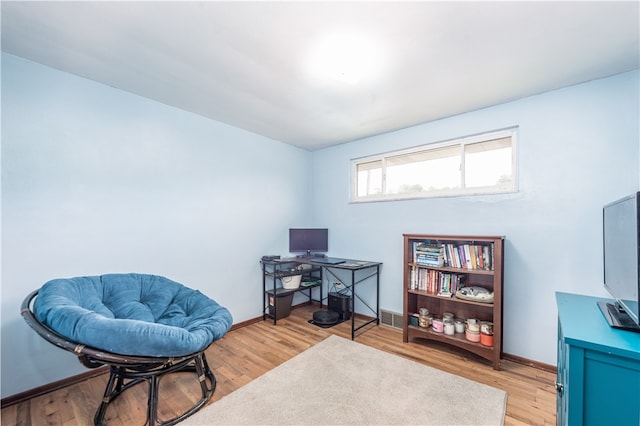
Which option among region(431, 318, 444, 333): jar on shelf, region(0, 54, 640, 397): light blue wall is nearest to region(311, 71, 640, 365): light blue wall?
region(0, 54, 640, 397): light blue wall

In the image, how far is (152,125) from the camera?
2.54 m

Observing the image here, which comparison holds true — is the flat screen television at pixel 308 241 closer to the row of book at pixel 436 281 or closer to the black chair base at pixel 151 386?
the row of book at pixel 436 281

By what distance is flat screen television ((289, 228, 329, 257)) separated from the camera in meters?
3.75

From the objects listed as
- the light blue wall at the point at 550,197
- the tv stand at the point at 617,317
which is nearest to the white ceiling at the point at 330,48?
the light blue wall at the point at 550,197

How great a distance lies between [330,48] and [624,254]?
1969 millimetres

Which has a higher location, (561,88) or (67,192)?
(561,88)

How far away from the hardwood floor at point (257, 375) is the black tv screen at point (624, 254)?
99cm

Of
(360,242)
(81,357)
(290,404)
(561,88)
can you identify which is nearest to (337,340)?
(290,404)

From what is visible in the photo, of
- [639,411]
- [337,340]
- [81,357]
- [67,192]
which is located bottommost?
[337,340]

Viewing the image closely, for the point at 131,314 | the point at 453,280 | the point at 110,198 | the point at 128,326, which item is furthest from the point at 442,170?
the point at 110,198

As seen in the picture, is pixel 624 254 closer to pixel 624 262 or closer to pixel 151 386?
pixel 624 262

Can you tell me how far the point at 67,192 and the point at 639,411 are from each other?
11.4 feet

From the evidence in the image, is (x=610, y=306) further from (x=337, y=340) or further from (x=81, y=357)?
(x=81, y=357)

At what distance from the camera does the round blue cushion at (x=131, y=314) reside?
4.59ft
